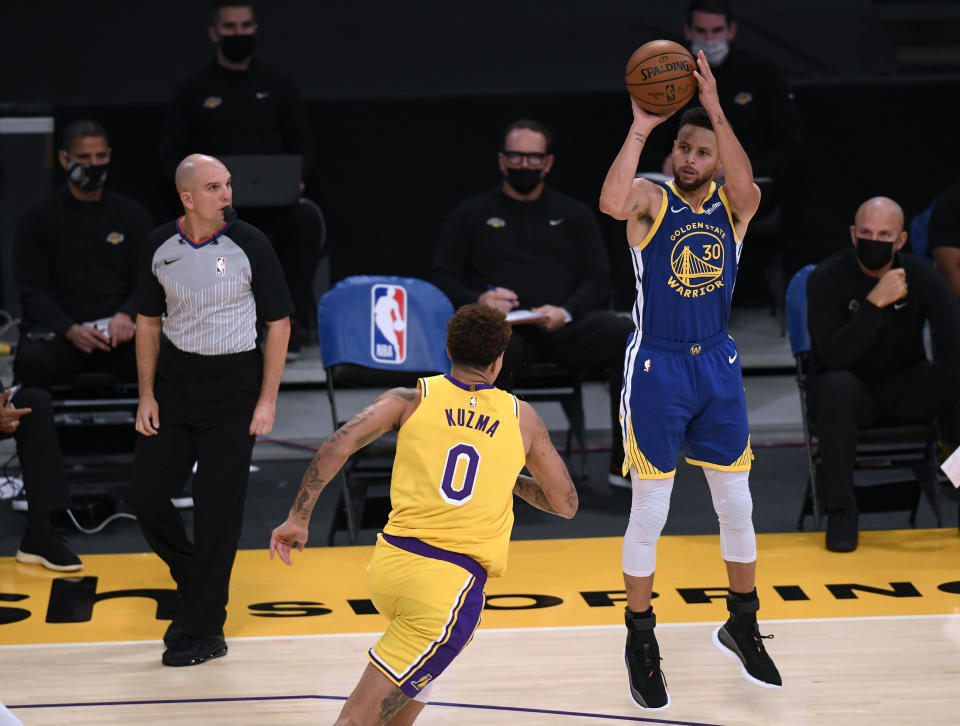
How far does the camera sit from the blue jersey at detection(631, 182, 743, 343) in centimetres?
452

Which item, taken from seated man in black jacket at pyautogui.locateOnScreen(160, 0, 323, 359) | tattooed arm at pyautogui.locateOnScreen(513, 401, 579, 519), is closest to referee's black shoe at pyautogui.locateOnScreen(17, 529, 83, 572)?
tattooed arm at pyautogui.locateOnScreen(513, 401, 579, 519)

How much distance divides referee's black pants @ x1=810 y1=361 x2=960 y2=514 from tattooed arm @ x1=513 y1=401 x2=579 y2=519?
8.13 ft

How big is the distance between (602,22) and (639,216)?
5.92 meters

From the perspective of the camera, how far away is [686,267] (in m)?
4.52

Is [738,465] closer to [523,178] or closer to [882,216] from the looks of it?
[882,216]

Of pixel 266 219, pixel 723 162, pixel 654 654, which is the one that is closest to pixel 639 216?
pixel 723 162

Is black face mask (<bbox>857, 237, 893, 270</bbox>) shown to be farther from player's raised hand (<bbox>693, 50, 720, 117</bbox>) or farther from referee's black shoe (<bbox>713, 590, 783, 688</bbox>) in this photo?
referee's black shoe (<bbox>713, 590, 783, 688</bbox>)

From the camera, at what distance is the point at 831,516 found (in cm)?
602

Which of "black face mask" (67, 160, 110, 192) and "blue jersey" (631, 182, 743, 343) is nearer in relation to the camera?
"blue jersey" (631, 182, 743, 343)

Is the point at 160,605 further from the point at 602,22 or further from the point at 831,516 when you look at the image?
the point at 602,22

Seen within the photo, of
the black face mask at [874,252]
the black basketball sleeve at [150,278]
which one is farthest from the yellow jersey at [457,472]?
the black face mask at [874,252]

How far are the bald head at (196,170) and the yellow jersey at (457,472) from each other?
162 cm

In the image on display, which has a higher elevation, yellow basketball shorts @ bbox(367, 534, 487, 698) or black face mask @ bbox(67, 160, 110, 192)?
black face mask @ bbox(67, 160, 110, 192)

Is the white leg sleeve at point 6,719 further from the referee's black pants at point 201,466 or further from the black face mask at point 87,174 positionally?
the black face mask at point 87,174
